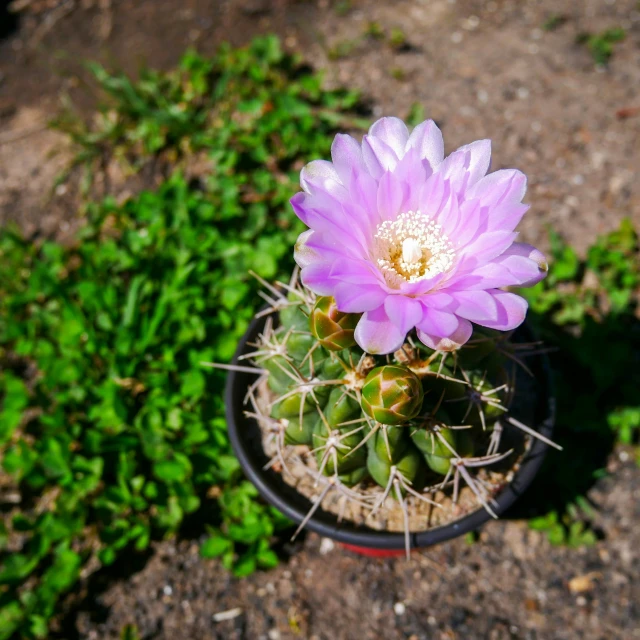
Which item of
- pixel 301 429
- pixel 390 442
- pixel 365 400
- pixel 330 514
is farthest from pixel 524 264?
pixel 330 514

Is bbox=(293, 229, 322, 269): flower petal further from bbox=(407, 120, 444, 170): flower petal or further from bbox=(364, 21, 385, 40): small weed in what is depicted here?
bbox=(364, 21, 385, 40): small weed

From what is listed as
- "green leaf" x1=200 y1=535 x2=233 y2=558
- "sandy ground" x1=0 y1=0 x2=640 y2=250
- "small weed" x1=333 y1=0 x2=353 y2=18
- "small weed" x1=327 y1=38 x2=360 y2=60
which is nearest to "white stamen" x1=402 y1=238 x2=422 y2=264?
"green leaf" x1=200 y1=535 x2=233 y2=558

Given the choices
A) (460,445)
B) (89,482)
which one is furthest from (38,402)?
(460,445)

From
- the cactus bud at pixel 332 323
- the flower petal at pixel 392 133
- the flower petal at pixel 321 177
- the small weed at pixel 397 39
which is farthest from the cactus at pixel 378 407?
the small weed at pixel 397 39

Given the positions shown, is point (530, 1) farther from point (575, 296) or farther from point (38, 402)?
point (38, 402)

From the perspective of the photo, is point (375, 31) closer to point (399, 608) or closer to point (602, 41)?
point (602, 41)

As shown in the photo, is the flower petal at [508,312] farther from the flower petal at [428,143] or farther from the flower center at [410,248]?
the flower petal at [428,143]
